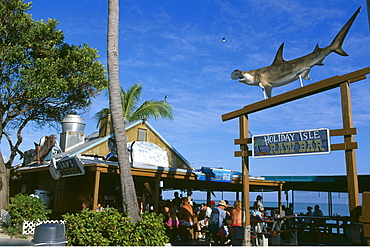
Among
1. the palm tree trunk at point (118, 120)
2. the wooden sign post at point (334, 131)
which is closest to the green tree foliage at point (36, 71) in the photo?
the palm tree trunk at point (118, 120)

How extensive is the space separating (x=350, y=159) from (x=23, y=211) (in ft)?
36.2

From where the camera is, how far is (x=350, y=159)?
7.85 m

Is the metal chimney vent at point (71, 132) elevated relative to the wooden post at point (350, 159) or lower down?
elevated

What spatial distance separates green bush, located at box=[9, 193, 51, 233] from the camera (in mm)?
13250

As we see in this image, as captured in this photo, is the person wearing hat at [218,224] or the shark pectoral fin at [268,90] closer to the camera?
the shark pectoral fin at [268,90]

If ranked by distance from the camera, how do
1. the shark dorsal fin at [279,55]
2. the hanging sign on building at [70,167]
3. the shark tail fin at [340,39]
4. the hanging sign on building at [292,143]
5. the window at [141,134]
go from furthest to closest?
the window at [141,134]
the hanging sign on building at [70,167]
the shark dorsal fin at [279,55]
the shark tail fin at [340,39]
the hanging sign on building at [292,143]

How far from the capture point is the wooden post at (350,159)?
25.3 ft

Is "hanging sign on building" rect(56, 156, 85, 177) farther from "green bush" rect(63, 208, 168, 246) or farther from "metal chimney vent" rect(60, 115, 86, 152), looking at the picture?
"metal chimney vent" rect(60, 115, 86, 152)

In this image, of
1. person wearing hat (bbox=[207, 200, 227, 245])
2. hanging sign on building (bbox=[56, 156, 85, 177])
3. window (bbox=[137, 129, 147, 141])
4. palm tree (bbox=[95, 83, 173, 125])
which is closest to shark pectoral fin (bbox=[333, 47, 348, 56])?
person wearing hat (bbox=[207, 200, 227, 245])

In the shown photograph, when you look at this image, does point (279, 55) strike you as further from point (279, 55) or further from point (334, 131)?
point (334, 131)

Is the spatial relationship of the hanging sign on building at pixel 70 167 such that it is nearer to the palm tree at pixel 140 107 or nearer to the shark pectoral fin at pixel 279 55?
the shark pectoral fin at pixel 279 55

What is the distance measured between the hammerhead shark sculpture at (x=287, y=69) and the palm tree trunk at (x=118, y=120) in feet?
12.0

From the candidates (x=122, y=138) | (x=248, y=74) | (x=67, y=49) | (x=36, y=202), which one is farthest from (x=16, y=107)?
(x=248, y=74)

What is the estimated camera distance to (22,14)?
1667 cm
